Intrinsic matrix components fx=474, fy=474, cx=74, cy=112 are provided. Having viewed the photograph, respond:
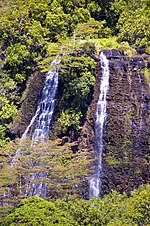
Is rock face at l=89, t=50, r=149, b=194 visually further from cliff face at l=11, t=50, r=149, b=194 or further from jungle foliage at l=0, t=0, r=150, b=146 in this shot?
jungle foliage at l=0, t=0, r=150, b=146

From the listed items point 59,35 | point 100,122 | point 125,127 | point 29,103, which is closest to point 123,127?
point 125,127

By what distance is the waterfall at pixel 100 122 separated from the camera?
18.8m

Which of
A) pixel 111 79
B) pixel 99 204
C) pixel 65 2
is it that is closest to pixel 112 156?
pixel 111 79

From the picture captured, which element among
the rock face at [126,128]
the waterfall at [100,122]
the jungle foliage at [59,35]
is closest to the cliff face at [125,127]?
the rock face at [126,128]

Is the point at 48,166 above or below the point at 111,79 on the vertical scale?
below

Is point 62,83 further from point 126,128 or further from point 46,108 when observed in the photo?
point 126,128

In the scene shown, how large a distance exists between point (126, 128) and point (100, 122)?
1.18 m

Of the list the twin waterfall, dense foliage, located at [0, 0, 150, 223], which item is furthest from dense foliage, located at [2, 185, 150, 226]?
the twin waterfall

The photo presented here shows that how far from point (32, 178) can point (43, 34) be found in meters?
9.61

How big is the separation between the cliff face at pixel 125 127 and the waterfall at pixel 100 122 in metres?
0.20

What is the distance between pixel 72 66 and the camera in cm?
2061

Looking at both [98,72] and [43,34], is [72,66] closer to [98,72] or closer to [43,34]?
[98,72]

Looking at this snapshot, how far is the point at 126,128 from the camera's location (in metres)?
19.1

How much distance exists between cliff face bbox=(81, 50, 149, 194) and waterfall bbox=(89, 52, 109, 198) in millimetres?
197
